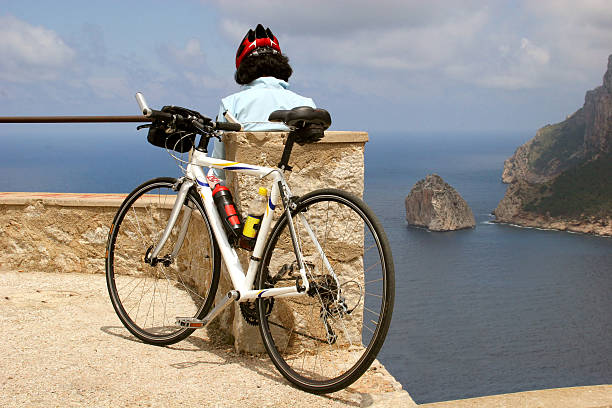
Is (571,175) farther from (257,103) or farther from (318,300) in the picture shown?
(318,300)

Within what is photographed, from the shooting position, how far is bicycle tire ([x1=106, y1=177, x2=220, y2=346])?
282cm

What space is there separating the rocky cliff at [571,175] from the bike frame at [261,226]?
351 feet

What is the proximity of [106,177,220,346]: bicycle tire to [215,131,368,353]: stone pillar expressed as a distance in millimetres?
209

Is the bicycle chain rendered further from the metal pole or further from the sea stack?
the sea stack

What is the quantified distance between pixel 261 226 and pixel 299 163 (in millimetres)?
471

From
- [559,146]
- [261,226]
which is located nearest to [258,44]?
[261,226]

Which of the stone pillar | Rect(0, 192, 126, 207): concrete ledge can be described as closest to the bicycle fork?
the stone pillar

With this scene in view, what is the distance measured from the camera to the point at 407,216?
122 meters

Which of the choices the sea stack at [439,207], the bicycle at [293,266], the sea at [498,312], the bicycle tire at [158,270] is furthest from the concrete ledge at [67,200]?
the sea stack at [439,207]

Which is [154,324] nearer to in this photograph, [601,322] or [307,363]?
[307,363]

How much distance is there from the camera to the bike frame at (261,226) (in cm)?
227

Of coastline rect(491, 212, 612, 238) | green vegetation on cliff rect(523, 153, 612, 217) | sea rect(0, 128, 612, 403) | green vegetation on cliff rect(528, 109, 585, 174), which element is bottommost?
sea rect(0, 128, 612, 403)

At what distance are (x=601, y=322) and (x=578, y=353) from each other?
7312 mm

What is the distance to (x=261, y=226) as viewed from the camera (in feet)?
7.89
